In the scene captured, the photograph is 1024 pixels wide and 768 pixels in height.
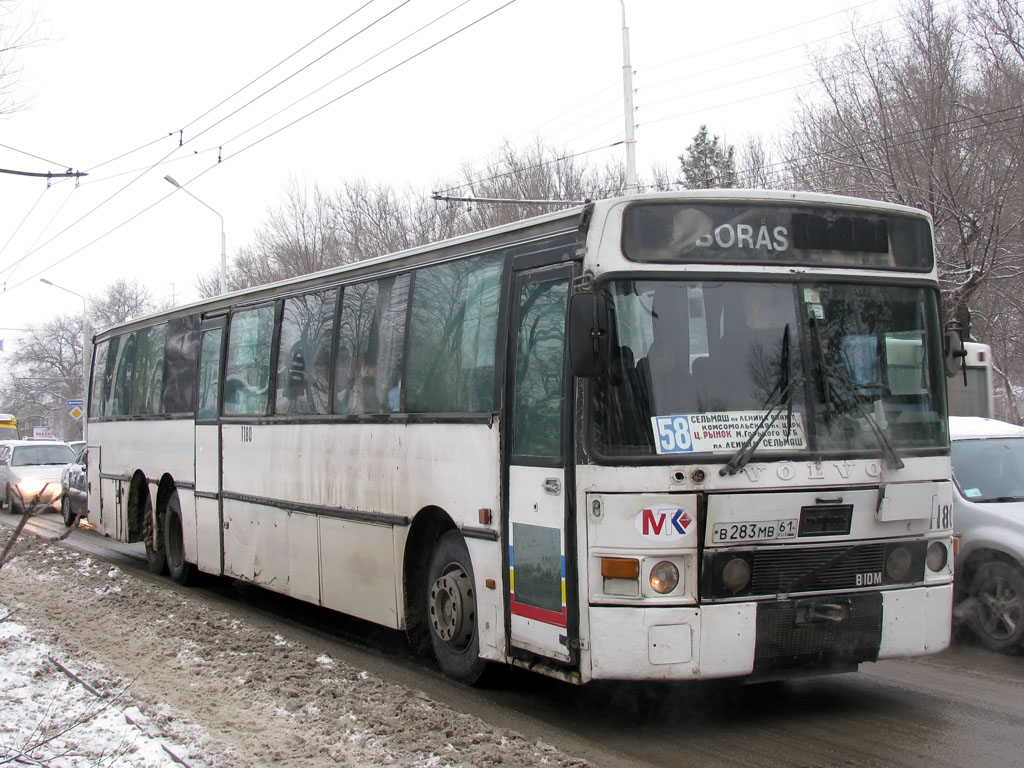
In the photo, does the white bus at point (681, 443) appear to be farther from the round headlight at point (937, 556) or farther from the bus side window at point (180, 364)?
the bus side window at point (180, 364)

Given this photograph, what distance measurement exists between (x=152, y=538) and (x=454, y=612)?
296 inches

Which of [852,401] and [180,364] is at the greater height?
[180,364]

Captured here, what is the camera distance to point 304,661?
816 cm

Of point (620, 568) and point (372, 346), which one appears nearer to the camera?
point (620, 568)

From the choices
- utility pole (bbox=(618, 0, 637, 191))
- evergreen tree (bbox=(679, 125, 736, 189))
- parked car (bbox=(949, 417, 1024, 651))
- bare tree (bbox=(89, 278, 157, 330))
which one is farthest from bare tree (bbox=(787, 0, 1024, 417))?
bare tree (bbox=(89, 278, 157, 330))

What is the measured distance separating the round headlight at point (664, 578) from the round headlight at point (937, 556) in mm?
1640

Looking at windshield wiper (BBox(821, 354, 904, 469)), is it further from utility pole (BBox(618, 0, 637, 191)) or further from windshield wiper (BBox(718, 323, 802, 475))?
utility pole (BBox(618, 0, 637, 191))

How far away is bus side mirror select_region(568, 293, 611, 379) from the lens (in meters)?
5.89

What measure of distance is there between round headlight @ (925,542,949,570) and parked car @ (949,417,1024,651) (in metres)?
2.11

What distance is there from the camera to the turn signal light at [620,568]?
5.96m

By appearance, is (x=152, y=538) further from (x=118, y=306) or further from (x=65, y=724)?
(x=118, y=306)

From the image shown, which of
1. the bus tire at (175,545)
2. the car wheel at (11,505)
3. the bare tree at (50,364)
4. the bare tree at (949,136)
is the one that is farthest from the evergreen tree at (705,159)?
the bare tree at (50,364)

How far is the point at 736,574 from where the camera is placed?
606 centimetres

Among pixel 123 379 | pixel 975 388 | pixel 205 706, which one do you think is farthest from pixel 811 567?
pixel 975 388
